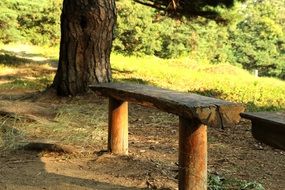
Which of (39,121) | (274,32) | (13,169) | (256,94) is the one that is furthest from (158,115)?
(274,32)

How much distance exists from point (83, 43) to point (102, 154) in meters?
3.14

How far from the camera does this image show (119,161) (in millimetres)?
4113

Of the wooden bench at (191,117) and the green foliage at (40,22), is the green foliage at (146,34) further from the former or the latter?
the wooden bench at (191,117)

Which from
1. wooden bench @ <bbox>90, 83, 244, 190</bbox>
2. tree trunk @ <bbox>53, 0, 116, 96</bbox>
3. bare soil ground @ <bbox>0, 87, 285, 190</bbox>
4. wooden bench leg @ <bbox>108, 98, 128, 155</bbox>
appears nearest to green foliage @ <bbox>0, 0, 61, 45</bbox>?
tree trunk @ <bbox>53, 0, 116, 96</bbox>

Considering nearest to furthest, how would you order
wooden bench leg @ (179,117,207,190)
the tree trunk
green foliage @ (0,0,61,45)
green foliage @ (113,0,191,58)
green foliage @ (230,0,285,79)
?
wooden bench leg @ (179,117,207,190) → the tree trunk → green foliage @ (0,0,61,45) → green foliage @ (113,0,191,58) → green foliage @ (230,0,285,79)

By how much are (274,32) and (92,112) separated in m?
35.7

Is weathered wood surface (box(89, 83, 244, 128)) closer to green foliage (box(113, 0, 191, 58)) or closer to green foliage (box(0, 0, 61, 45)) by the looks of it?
green foliage (box(113, 0, 191, 58))

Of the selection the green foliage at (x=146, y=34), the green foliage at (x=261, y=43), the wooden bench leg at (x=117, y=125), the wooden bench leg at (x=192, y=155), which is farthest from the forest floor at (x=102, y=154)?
the green foliage at (x=261, y=43)

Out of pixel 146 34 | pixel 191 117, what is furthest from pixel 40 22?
pixel 191 117

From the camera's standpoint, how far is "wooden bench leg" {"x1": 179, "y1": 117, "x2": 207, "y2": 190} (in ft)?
10.1

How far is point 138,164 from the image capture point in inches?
158

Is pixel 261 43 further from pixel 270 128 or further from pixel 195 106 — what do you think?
pixel 270 128

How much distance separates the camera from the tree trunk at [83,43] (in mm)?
7066

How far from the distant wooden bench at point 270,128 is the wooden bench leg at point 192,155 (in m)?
0.70
